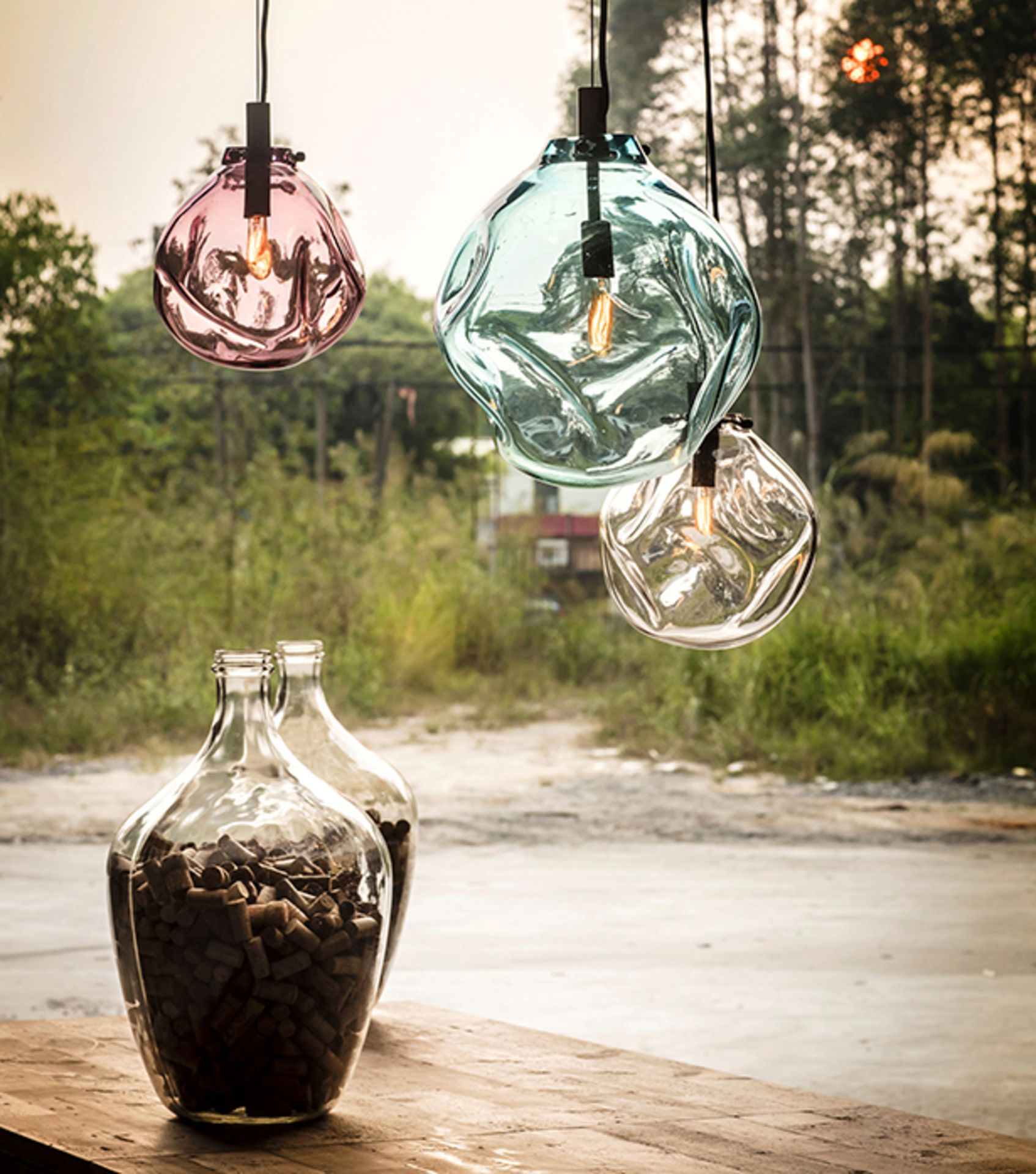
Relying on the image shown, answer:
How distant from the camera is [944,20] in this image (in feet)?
23.3

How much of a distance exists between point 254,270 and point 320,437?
6.76m

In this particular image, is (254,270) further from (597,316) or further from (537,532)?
(537,532)

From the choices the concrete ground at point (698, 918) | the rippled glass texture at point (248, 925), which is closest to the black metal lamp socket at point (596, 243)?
the rippled glass texture at point (248, 925)

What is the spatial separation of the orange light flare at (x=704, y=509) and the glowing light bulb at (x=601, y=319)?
331 millimetres

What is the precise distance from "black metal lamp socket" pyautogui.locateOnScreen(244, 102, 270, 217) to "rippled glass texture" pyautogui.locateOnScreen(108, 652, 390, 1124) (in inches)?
10.1

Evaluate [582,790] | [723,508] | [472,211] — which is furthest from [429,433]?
[723,508]

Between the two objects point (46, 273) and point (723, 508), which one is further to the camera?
point (46, 273)

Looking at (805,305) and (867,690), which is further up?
(805,305)

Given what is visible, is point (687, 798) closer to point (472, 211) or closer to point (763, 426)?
point (763, 426)

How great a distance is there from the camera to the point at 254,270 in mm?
902

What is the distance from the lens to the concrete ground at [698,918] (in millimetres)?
2980

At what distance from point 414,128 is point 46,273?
214 cm

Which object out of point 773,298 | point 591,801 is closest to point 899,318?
point 773,298

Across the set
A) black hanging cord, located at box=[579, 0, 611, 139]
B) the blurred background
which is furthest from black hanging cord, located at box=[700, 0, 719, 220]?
the blurred background
